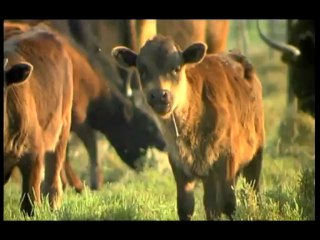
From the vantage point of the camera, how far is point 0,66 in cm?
484

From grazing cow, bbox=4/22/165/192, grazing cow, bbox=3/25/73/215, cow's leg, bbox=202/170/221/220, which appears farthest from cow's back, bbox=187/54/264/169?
grazing cow, bbox=3/25/73/215

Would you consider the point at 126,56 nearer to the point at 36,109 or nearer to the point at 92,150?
the point at 36,109

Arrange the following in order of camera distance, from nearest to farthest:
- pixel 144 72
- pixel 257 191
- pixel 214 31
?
pixel 144 72 < pixel 257 191 < pixel 214 31

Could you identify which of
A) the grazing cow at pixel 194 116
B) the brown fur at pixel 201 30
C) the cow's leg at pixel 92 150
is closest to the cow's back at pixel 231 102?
the grazing cow at pixel 194 116

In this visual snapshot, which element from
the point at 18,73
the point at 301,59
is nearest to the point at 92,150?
the point at 18,73

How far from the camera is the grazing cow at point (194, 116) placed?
15.4 ft

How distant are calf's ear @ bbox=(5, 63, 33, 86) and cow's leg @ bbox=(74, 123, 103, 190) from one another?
2.68 feet

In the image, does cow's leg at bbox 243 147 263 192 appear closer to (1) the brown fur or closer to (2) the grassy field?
(2) the grassy field

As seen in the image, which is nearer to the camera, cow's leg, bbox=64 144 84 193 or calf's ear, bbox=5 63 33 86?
calf's ear, bbox=5 63 33 86

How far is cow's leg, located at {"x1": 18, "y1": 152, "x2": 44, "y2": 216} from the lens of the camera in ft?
16.0

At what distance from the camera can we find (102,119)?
5875 millimetres

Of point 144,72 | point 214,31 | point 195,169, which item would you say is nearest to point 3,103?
point 144,72
